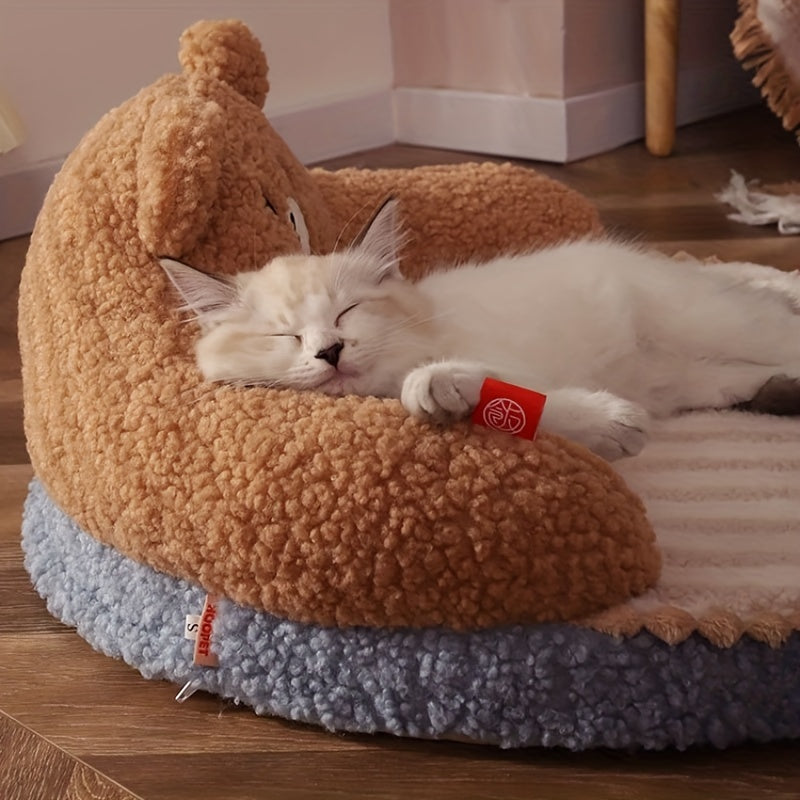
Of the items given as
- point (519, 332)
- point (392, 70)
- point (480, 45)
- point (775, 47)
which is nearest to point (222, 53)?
point (519, 332)

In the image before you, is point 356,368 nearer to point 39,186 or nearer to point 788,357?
point 788,357

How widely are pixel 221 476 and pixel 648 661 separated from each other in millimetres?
473

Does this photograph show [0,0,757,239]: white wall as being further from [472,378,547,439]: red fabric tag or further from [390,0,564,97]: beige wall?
[472,378,547,439]: red fabric tag

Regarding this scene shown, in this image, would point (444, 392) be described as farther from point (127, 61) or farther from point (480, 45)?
point (480, 45)

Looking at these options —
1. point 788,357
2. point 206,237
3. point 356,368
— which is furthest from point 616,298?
point 206,237

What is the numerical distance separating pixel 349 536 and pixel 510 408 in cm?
21

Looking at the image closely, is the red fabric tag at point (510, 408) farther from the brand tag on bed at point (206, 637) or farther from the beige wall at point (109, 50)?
the beige wall at point (109, 50)

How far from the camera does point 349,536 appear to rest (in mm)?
997

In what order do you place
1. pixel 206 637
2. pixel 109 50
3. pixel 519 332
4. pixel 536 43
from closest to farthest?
1. pixel 206 637
2. pixel 519 332
3. pixel 109 50
4. pixel 536 43

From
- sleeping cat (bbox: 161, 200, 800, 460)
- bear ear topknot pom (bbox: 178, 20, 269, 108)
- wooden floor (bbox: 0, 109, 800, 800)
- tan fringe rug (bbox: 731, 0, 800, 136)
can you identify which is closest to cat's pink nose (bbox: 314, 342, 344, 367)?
sleeping cat (bbox: 161, 200, 800, 460)

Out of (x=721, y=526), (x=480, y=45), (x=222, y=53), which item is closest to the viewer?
(x=721, y=526)

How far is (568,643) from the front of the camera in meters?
0.98

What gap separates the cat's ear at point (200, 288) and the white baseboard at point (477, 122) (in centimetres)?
176

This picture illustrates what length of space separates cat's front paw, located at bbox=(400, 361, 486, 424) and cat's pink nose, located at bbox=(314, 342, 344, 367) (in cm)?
10
